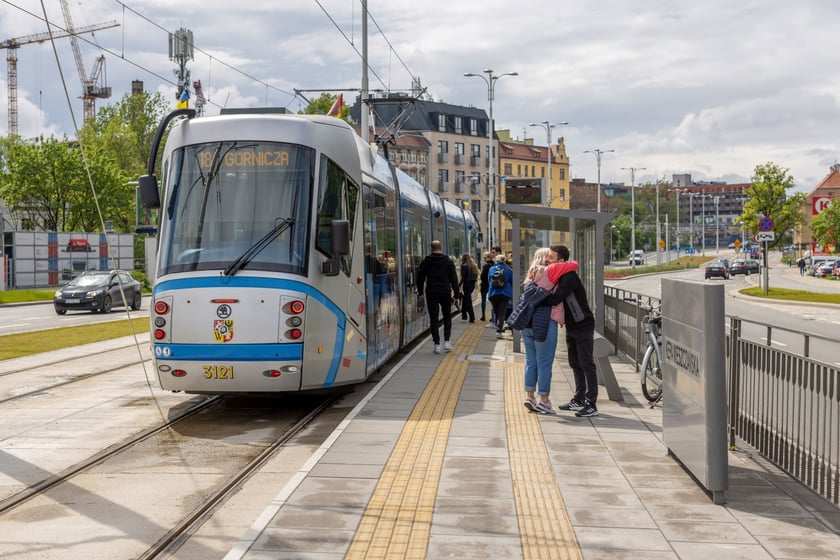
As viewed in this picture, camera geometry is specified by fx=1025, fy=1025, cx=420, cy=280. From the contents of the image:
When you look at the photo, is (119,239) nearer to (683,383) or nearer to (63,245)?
(63,245)

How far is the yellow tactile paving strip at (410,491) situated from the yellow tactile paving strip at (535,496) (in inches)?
22.7

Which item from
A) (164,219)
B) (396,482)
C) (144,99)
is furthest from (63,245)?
(396,482)

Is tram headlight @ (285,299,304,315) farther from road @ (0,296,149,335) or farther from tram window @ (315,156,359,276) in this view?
road @ (0,296,149,335)

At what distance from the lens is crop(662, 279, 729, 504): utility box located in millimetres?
6832

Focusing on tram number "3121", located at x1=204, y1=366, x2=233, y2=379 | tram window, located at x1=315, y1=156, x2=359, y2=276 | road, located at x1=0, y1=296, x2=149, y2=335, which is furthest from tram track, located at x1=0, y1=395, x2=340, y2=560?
road, located at x1=0, y1=296, x2=149, y2=335

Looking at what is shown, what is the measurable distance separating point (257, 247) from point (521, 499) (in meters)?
4.66

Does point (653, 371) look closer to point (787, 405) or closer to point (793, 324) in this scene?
point (787, 405)

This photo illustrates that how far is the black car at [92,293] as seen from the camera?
32.3 metres

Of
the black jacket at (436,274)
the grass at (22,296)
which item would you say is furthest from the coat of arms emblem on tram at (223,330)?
the grass at (22,296)

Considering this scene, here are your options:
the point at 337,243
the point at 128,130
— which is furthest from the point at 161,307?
the point at 128,130

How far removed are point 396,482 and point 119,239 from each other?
175 ft

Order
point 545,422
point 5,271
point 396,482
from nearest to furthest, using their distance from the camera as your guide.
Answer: point 396,482 < point 545,422 < point 5,271

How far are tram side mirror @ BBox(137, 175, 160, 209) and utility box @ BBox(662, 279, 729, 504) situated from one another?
5.47 meters

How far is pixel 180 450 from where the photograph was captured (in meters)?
8.96
